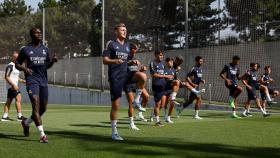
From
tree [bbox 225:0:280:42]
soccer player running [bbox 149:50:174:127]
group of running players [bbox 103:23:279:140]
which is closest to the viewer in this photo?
group of running players [bbox 103:23:279:140]

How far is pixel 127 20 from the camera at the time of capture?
36.7 meters

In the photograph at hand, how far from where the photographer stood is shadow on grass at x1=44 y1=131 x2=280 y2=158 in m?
7.79

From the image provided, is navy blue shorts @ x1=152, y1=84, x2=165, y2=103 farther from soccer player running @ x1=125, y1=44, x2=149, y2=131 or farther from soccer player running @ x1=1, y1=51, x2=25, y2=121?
soccer player running @ x1=1, y1=51, x2=25, y2=121

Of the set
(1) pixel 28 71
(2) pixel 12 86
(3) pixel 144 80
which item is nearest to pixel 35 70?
(1) pixel 28 71

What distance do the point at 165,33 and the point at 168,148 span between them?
2499cm

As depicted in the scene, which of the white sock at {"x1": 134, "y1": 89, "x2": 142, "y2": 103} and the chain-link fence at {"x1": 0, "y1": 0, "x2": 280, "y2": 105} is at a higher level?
the chain-link fence at {"x1": 0, "y1": 0, "x2": 280, "y2": 105}

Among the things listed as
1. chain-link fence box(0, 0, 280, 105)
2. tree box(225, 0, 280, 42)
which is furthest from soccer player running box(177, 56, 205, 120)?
tree box(225, 0, 280, 42)

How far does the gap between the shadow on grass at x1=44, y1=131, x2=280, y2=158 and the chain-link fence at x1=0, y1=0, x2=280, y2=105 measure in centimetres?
1875

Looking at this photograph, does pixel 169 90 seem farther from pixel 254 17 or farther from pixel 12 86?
pixel 254 17

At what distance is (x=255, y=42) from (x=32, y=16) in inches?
865

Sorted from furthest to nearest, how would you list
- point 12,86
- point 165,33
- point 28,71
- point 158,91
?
1. point 165,33
2. point 12,86
3. point 158,91
4. point 28,71

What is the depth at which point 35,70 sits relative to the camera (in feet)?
32.5

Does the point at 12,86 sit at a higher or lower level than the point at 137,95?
higher

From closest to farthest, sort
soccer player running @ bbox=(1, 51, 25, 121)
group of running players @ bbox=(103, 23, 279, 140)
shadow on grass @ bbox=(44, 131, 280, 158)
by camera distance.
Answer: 1. shadow on grass @ bbox=(44, 131, 280, 158)
2. group of running players @ bbox=(103, 23, 279, 140)
3. soccer player running @ bbox=(1, 51, 25, 121)
